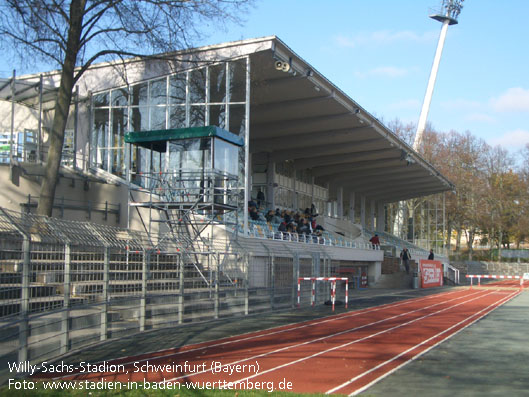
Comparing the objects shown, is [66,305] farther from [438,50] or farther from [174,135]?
[438,50]

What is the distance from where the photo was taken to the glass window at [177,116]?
2648cm

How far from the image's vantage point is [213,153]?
65.2ft

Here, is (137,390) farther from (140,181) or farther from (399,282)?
(399,282)

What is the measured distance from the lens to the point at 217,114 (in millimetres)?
26344

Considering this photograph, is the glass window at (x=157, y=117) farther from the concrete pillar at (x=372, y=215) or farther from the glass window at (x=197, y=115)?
the concrete pillar at (x=372, y=215)

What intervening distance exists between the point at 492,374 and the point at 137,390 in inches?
221

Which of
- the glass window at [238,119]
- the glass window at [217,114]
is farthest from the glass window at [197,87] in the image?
the glass window at [238,119]

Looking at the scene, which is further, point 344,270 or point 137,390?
point 344,270

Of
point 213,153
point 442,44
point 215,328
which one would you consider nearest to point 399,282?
point 213,153

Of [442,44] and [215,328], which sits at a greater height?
[442,44]

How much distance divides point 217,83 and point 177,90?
1.83 meters

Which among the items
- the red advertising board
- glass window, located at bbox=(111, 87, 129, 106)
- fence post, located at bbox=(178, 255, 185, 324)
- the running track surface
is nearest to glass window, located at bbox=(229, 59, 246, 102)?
glass window, located at bbox=(111, 87, 129, 106)

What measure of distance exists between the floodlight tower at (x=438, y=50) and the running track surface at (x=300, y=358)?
5724cm

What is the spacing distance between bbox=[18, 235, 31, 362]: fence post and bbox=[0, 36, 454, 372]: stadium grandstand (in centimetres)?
2
